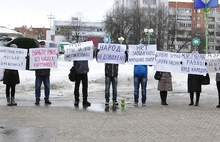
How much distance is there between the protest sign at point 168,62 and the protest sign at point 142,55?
26 centimetres

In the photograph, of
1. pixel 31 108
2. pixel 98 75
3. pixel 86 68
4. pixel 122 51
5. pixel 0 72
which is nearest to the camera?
pixel 31 108

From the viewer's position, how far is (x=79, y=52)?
11906mm

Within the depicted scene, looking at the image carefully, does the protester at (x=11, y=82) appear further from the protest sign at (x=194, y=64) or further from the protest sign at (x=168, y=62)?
the protest sign at (x=194, y=64)

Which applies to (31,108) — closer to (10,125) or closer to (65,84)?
(10,125)

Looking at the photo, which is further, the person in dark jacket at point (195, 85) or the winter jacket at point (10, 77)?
the person in dark jacket at point (195, 85)

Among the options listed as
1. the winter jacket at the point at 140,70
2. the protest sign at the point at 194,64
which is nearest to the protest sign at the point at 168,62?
the protest sign at the point at 194,64

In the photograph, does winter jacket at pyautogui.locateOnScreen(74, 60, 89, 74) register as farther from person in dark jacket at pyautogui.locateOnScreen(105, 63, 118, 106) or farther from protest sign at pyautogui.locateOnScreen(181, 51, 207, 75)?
protest sign at pyautogui.locateOnScreen(181, 51, 207, 75)

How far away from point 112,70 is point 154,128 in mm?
3866

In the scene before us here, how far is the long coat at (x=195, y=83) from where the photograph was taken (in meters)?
12.4

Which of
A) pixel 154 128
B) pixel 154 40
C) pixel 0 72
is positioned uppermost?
pixel 154 40

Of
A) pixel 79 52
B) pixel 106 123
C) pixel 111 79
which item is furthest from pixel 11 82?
pixel 106 123

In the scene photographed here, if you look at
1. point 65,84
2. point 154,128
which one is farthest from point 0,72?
point 154,128

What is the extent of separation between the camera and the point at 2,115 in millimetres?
9578

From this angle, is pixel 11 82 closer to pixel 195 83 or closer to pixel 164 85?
pixel 164 85
